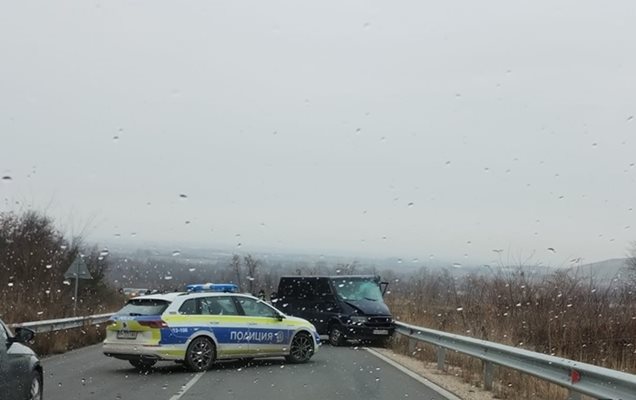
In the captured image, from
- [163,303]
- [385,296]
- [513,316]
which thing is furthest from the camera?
[385,296]

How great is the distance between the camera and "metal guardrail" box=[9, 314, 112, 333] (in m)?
17.7

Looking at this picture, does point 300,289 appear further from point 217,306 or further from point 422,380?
point 422,380

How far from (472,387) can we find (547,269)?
733cm

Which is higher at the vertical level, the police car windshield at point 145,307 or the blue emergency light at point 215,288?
the blue emergency light at point 215,288

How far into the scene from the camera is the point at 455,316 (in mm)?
21172

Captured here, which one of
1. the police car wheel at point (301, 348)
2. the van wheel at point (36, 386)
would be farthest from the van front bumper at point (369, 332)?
the van wheel at point (36, 386)

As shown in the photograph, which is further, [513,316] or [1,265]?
[1,265]

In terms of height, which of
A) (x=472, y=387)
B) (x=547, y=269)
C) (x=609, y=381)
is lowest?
(x=472, y=387)

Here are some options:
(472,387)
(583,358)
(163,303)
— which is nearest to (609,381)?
(472,387)

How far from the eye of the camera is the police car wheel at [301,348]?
55.2ft

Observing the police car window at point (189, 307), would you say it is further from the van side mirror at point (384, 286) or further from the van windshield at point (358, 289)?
the van side mirror at point (384, 286)

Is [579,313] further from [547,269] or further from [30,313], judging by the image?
[30,313]

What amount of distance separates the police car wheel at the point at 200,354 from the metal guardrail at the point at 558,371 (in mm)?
4655

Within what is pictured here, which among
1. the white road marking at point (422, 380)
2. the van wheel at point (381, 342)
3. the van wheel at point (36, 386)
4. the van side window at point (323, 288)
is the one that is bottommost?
the van wheel at point (381, 342)
